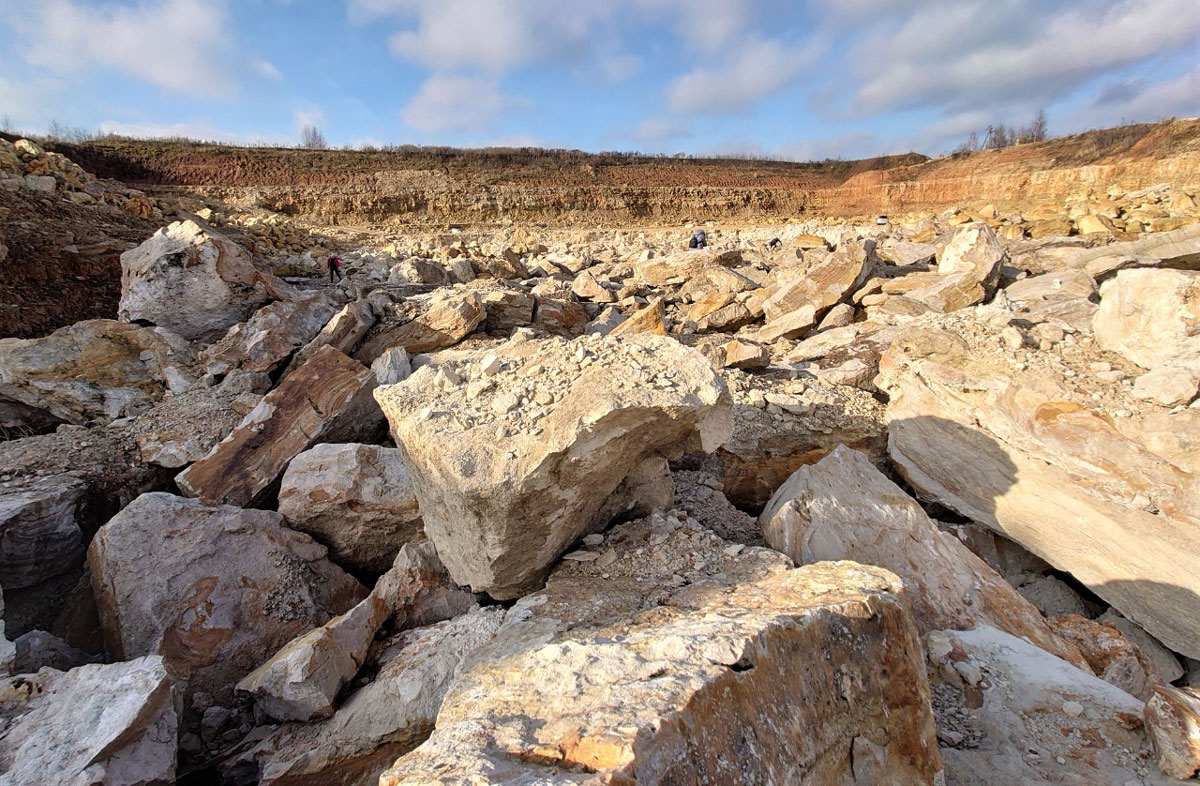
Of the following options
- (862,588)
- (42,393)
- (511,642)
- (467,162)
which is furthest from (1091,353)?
(467,162)

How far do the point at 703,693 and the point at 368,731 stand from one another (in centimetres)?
151

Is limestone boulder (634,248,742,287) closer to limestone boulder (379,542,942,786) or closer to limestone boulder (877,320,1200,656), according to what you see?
limestone boulder (877,320,1200,656)

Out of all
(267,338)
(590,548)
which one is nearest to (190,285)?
(267,338)

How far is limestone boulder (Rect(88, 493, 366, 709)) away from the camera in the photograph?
8.93 ft

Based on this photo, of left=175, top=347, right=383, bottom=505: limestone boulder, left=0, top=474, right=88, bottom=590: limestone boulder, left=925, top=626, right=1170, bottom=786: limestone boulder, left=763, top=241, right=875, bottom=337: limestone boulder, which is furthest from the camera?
left=763, top=241, right=875, bottom=337: limestone boulder

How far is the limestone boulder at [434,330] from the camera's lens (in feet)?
17.3

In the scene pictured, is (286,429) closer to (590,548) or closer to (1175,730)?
(590,548)

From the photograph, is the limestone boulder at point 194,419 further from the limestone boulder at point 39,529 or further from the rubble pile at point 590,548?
the limestone boulder at point 39,529

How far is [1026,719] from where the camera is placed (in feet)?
6.82

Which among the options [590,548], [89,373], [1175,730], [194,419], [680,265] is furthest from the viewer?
[680,265]

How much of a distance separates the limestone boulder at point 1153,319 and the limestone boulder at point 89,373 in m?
7.26

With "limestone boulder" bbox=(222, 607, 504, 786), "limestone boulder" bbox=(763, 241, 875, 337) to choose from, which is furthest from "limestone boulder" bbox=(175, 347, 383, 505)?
"limestone boulder" bbox=(763, 241, 875, 337)

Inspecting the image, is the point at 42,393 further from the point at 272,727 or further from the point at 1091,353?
the point at 1091,353

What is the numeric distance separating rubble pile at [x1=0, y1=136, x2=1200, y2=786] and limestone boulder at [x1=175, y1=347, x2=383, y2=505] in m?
0.02
